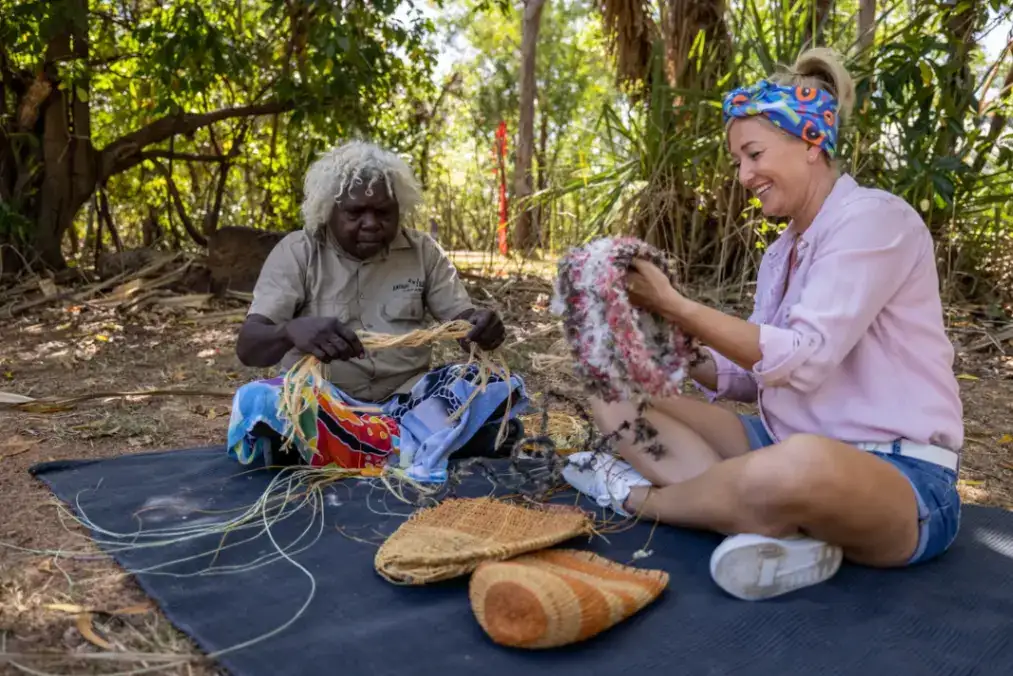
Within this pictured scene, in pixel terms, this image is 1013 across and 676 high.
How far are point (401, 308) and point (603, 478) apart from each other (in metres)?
0.88

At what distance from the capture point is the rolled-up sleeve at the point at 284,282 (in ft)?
8.66

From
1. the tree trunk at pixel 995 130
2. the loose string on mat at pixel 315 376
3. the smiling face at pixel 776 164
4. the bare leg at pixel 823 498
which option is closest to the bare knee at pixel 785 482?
the bare leg at pixel 823 498

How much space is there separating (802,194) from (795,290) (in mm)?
218

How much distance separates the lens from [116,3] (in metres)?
Answer: 6.43

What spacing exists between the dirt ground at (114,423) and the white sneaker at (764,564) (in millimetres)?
1023

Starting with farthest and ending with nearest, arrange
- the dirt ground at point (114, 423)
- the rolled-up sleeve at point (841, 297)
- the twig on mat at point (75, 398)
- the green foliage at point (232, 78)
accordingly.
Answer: the green foliage at point (232, 78), the twig on mat at point (75, 398), the rolled-up sleeve at point (841, 297), the dirt ground at point (114, 423)

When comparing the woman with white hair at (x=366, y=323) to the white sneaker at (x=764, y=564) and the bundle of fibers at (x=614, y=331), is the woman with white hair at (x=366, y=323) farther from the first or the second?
the white sneaker at (x=764, y=564)

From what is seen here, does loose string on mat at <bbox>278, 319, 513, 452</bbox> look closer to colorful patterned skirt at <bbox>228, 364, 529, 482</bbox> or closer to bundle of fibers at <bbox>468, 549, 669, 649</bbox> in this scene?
colorful patterned skirt at <bbox>228, 364, 529, 482</bbox>

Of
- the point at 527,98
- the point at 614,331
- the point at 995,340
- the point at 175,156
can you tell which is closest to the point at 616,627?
the point at 614,331

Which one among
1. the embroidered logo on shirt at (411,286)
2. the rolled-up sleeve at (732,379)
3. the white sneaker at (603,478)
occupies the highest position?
the embroidered logo on shirt at (411,286)

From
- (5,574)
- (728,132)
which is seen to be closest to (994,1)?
(728,132)

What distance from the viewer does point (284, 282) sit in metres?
2.68

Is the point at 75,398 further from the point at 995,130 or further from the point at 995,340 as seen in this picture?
the point at 995,130

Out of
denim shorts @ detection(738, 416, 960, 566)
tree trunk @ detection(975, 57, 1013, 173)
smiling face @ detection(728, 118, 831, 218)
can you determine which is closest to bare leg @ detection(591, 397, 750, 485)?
denim shorts @ detection(738, 416, 960, 566)
